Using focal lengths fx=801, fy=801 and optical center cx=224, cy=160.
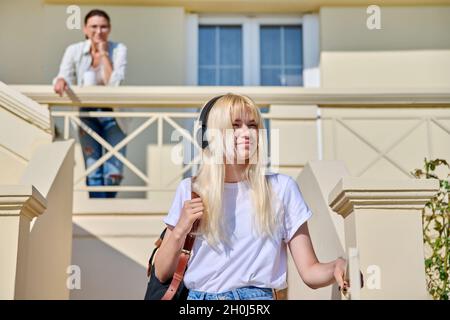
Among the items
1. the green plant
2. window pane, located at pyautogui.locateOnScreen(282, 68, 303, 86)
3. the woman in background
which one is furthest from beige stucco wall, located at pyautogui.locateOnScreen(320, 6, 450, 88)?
the green plant

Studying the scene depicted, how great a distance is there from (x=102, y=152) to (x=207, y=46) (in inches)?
99.2

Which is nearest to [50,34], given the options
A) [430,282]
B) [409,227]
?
[430,282]

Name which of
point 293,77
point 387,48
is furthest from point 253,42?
point 387,48

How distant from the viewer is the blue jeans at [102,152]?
6.68 meters

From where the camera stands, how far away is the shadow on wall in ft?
19.6

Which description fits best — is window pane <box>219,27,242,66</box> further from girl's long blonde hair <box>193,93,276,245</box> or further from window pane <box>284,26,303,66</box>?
girl's long blonde hair <box>193,93,276,245</box>

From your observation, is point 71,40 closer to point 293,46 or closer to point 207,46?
point 207,46

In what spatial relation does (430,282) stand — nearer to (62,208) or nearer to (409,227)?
(409,227)

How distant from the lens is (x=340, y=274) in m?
2.74

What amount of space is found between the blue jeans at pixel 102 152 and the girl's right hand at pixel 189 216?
12.7 feet

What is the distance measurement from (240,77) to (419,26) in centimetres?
201

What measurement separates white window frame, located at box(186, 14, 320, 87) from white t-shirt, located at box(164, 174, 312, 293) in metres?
5.73

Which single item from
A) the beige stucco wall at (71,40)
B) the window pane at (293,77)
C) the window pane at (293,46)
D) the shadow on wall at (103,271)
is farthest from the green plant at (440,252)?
the beige stucco wall at (71,40)

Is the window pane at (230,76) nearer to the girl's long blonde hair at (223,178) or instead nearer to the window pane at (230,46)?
the window pane at (230,46)
